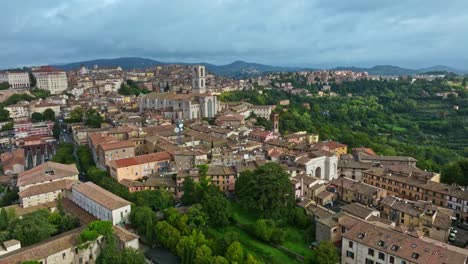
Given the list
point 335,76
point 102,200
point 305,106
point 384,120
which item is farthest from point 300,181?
point 335,76

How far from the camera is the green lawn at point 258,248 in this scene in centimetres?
2620

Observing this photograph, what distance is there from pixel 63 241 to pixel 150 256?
6208 mm

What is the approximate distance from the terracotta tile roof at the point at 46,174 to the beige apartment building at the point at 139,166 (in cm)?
442

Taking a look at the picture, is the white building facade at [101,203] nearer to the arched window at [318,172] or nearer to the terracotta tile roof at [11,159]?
the terracotta tile roof at [11,159]

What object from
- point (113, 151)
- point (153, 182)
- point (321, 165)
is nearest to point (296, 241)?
point (321, 165)

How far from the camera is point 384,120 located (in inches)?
3457

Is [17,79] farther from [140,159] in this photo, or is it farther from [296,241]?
[296,241]

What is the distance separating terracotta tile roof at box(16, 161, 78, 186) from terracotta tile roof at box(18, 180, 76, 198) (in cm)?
78

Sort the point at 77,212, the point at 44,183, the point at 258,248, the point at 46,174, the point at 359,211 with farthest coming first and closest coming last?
the point at 46,174, the point at 44,183, the point at 77,212, the point at 359,211, the point at 258,248

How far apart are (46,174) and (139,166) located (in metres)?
9.03

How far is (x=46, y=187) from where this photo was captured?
114 ft

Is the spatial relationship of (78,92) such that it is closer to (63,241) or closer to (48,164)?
(48,164)

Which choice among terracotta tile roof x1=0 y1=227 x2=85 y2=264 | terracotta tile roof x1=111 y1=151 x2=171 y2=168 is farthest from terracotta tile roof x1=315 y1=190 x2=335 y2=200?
terracotta tile roof x1=0 y1=227 x2=85 y2=264

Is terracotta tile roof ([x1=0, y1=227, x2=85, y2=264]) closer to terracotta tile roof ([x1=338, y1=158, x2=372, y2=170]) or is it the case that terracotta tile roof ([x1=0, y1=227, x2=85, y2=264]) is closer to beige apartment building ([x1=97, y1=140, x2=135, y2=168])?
beige apartment building ([x1=97, y1=140, x2=135, y2=168])
